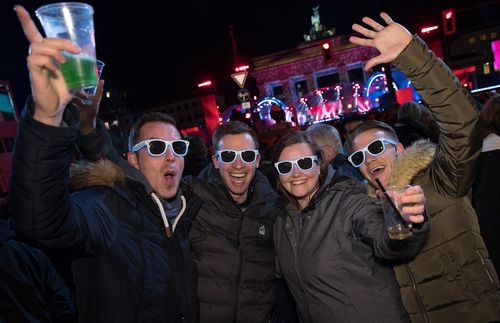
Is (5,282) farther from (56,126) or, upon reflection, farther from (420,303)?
(420,303)

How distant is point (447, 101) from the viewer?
228 centimetres

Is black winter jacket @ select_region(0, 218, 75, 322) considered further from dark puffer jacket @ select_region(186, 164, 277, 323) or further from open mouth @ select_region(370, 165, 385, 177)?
open mouth @ select_region(370, 165, 385, 177)

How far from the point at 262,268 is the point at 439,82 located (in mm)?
2078

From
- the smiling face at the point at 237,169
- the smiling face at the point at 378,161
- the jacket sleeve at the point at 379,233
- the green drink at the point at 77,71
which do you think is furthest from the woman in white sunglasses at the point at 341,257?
the green drink at the point at 77,71

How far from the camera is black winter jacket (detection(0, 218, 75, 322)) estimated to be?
196 cm

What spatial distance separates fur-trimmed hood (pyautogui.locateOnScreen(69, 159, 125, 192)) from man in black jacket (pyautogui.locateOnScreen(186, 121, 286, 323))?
1.01 meters

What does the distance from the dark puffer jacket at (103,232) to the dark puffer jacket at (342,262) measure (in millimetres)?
890

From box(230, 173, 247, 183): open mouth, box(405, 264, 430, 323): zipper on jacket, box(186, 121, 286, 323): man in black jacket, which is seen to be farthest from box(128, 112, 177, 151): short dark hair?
box(405, 264, 430, 323): zipper on jacket

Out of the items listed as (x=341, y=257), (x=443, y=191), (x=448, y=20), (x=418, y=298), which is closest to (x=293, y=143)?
(x=341, y=257)

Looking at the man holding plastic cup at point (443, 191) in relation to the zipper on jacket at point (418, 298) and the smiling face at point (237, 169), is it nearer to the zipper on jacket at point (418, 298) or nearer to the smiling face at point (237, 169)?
the zipper on jacket at point (418, 298)

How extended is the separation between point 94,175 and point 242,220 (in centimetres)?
138

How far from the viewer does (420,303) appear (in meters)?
2.51

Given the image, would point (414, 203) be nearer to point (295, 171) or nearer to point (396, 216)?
point (396, 216)

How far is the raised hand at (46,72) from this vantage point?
1366 mm
